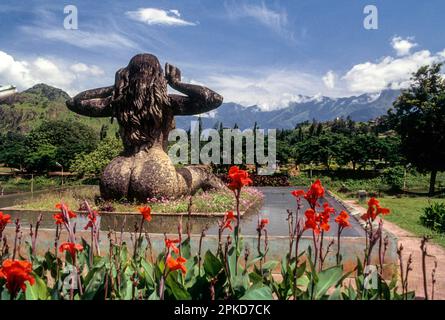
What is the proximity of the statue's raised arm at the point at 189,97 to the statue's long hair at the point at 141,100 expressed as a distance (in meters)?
0.18

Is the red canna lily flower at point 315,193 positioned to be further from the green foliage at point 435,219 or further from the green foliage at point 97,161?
the green foliage at point 97,161

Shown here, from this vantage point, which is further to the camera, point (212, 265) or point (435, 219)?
point (435, 219)

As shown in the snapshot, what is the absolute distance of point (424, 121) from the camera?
27.4m

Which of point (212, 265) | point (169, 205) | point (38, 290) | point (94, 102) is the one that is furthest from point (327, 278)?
point (94, 102)

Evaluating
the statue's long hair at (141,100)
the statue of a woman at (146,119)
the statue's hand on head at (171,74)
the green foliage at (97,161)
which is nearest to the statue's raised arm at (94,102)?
the statue of a woman at (146,119)

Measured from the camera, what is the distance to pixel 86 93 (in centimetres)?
991

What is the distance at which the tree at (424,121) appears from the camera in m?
26.9

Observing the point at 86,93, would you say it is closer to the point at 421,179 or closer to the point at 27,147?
the point at 421,179

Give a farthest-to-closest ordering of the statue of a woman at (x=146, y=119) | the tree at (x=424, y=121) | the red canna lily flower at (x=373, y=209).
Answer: the tree at (x=424, y=121), the statue of a woman at (x=146, y=119), the red canna lily flower at (x=373, y=209)

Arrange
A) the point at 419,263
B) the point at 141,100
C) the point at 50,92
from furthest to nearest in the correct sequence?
the point at 50,92
the point at 141,100
the point at 419,263

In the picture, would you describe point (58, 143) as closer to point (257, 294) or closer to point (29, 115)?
point (257, 294)

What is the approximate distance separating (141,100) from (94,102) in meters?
1.45

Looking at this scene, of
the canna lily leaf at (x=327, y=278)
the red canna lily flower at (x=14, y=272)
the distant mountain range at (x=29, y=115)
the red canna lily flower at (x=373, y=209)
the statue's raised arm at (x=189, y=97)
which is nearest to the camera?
the red canna lily flower at (x=14, y=272)
